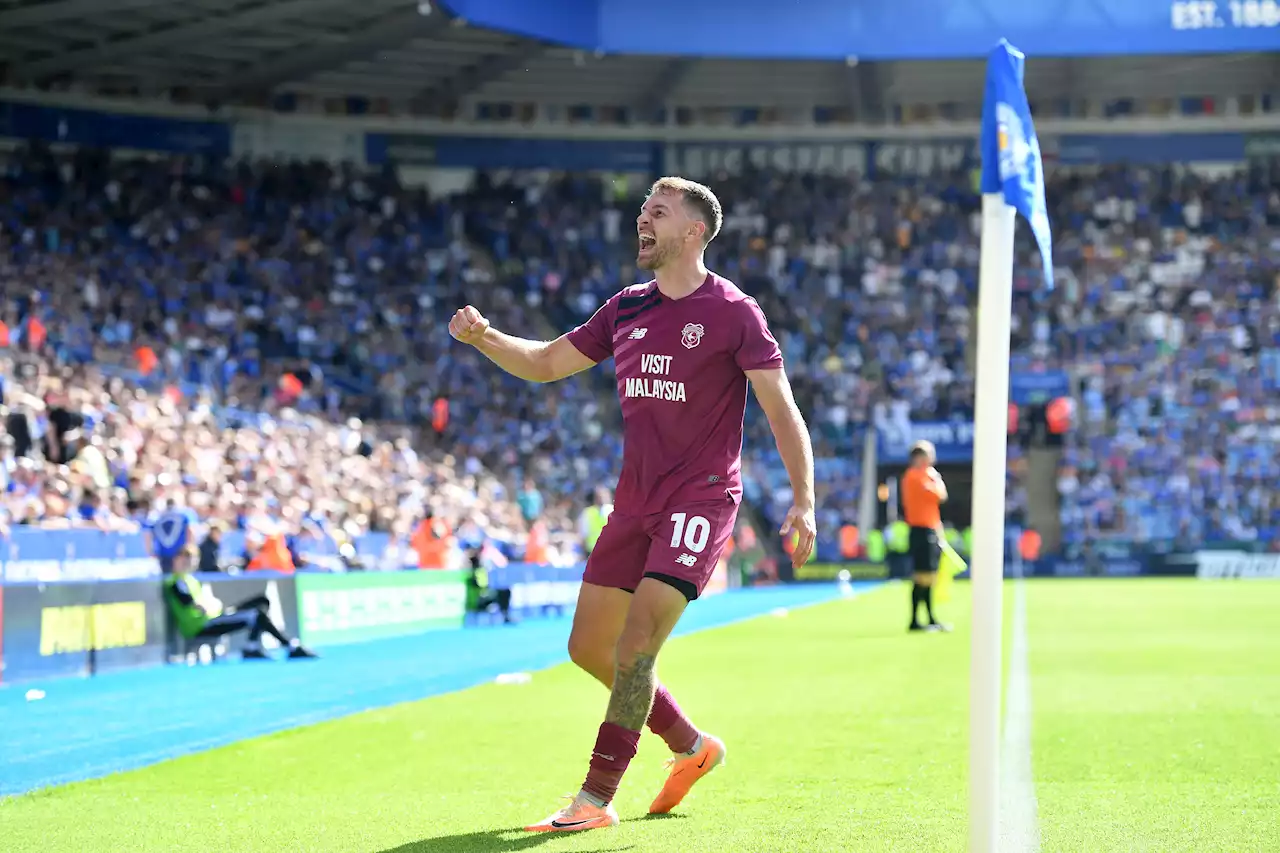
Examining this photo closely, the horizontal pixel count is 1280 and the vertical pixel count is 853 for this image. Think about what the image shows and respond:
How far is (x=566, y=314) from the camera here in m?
48.2

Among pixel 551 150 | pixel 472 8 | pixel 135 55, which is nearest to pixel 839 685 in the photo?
pixel 472 8

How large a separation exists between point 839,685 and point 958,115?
41.5 meters

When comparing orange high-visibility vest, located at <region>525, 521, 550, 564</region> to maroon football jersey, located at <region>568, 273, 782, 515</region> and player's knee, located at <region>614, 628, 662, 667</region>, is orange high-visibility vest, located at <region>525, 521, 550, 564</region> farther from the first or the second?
player's knee, located at <region>614, 628, 662, 667</region>

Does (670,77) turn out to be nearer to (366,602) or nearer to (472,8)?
(472,8)

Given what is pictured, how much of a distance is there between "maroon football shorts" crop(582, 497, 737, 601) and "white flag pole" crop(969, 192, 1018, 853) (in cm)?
188

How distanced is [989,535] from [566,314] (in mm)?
43598

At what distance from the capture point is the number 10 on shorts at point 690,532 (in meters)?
6.77

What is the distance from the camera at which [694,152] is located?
53.3 meters

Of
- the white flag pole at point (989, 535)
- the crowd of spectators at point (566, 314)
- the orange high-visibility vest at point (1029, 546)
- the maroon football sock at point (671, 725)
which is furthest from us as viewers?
the orange high-visibility vest at point (1029, 546)

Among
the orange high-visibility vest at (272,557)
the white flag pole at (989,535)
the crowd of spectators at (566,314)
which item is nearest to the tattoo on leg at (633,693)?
the white flag pole at (989,535)

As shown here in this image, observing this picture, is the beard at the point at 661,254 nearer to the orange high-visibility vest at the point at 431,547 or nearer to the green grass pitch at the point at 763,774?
the green grass pitch at the point at 763,774

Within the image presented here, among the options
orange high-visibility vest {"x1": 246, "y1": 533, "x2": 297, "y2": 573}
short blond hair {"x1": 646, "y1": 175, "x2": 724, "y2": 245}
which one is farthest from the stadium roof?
short blond hair {"x1": 646, "y1": 175, "x2": 724, "y2": 245}

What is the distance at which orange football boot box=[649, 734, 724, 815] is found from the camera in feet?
24.1

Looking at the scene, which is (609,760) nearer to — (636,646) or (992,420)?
(636,646)
